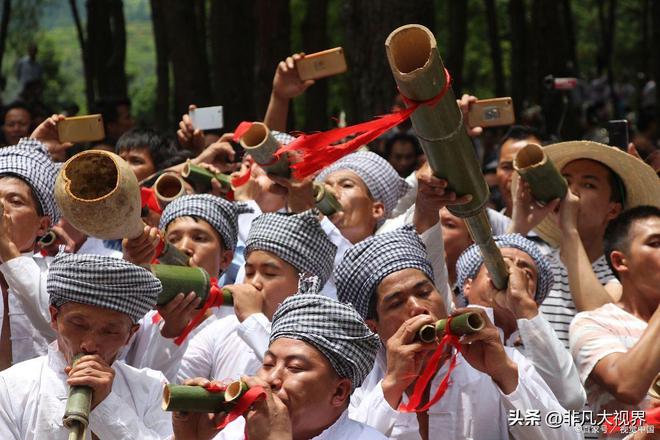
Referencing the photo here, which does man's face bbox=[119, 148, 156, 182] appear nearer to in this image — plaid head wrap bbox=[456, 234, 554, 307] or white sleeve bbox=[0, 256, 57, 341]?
white sleeve bbox=[0, 256, 57, 341]

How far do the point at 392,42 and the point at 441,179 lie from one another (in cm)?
61

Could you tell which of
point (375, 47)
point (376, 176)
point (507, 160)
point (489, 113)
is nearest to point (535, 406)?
point (489, 113)

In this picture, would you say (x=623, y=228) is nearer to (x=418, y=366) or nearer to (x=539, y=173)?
(x=539, y=173)

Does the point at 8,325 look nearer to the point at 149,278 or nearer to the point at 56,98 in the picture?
the point at 149,278

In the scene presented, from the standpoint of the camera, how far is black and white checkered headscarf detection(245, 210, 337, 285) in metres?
6.17

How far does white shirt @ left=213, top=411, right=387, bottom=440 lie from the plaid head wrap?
1.72 meters

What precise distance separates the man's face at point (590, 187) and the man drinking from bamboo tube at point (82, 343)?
9.54 feet

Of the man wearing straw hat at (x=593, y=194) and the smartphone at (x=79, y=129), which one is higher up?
the smartphone at (x=79, y=129)

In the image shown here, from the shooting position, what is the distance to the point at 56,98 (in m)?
36.7

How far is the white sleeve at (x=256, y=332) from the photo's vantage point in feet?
18.1

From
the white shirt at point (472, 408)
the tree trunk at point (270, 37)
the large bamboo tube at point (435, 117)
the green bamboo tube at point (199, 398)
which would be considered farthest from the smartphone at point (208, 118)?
the tree trunk at point (270, 37)

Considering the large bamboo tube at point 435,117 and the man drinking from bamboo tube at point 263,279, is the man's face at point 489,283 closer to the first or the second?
the man drinking from bamboo tube at point 263,279

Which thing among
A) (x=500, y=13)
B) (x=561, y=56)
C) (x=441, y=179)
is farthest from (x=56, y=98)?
(x=441, y=179)

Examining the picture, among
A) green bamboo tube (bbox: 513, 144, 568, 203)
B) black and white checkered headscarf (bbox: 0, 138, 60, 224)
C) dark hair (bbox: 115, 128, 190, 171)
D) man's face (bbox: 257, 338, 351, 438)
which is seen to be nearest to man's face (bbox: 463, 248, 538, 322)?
green bamboo tube (bbox: 513, 144, 568, 203)
